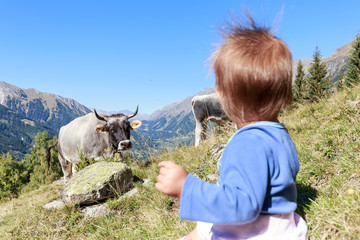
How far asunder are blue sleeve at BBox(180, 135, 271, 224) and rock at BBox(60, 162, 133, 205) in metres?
3.91

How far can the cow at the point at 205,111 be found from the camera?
1037 cm

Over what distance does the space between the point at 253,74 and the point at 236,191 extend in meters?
0.64

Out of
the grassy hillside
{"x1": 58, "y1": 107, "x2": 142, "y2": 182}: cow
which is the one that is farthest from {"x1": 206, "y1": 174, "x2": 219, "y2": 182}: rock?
{"x1": 58, "y1": 107, "x2": 142, "y2": 182}: cow

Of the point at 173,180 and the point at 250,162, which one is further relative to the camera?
the point at 173,180

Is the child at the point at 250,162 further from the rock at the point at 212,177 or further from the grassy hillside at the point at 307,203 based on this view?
the rock at the point at 212,177

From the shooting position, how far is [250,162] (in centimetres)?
116

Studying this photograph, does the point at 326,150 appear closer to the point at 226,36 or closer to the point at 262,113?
the point at 262,113

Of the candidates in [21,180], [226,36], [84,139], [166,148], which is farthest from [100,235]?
[21,180]

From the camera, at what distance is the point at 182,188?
1280 millimetres

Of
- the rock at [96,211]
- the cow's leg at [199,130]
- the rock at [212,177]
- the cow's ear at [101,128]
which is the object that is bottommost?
the rock at [96,211]

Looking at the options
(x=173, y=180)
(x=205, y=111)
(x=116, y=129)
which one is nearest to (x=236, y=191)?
(x=173, y=180)

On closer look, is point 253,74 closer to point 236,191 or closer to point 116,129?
point 236,191

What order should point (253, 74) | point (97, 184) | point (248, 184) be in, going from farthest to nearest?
1. point (97, 184)
2. point (253, 74)
3. point (248, 184)

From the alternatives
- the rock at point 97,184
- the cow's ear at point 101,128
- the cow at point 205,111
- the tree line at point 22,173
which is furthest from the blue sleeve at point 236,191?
the tree line at point 22,173
